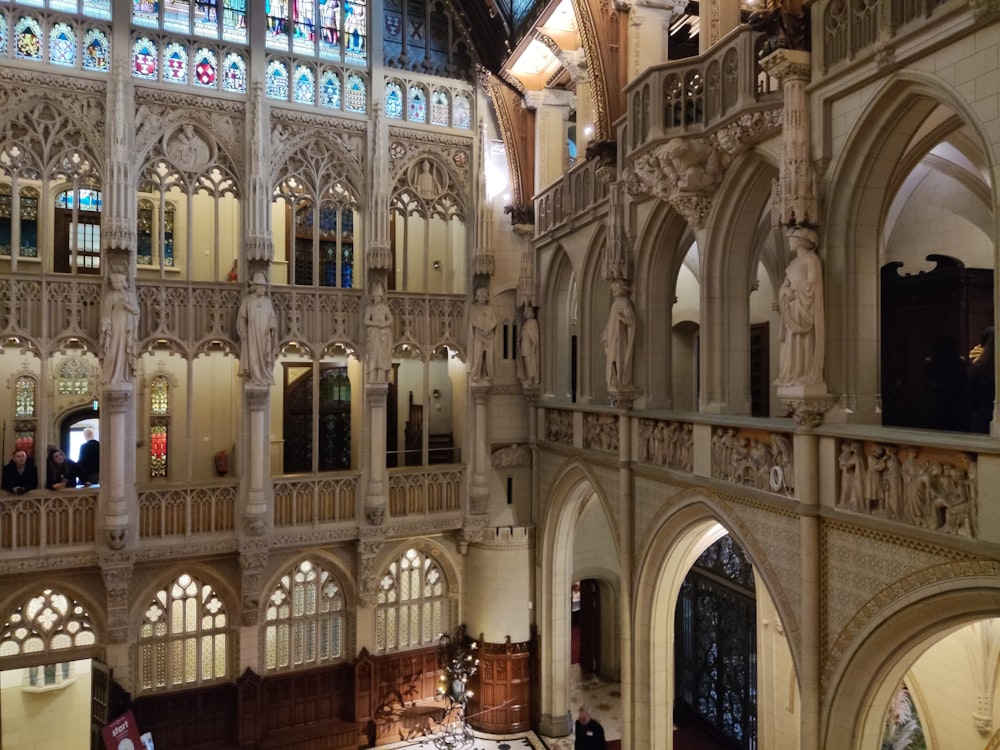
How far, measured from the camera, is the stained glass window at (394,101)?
1339 centimetres

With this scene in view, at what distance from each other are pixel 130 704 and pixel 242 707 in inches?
67.6

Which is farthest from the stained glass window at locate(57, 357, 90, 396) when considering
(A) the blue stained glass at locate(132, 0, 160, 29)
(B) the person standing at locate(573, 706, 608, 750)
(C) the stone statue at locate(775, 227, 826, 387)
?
(C) the stone statue at locate(775, 227, 826, 387)

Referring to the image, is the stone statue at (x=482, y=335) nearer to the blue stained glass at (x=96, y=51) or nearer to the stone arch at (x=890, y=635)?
the blue stained glass at (x=96, y=51)

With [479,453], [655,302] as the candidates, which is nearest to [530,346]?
[479,453]

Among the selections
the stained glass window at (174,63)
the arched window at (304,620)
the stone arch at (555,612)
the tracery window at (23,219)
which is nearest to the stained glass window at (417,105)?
the stained glass window at (174,63)

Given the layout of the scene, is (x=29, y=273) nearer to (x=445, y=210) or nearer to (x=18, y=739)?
(x=445, y=210)

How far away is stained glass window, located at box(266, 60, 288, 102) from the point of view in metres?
12.6

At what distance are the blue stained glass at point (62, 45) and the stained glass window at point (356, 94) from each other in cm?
428

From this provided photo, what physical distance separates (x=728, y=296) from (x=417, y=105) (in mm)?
7586

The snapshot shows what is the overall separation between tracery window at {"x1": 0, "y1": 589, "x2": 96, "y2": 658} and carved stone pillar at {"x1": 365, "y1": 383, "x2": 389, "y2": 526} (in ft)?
15.4

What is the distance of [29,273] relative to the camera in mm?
10953

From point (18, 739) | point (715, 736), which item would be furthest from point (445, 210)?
point (18, 739)

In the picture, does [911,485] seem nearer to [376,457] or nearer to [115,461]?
[376,457]

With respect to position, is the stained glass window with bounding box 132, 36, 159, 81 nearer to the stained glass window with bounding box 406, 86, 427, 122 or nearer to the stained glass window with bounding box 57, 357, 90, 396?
the stained glass window with bounding box 406, 86, 427, 122
